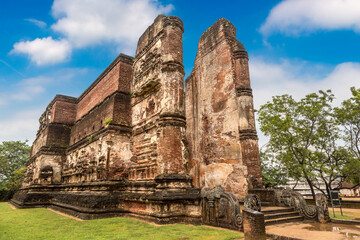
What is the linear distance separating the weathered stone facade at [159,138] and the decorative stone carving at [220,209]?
0.60ft

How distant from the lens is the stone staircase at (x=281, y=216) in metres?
6.42

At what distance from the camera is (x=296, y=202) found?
773cm

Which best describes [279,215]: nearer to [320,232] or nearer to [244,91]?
[320,232]

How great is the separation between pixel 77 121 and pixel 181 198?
35.5 ft

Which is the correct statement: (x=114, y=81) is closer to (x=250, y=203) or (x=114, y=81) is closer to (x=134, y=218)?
(x=134, y=218)

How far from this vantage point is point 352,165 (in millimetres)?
12008

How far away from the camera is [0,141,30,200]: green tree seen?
2173 cm

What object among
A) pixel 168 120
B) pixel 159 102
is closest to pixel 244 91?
pixel 159 102

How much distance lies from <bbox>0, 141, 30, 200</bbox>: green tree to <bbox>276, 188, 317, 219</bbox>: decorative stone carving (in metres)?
23.5

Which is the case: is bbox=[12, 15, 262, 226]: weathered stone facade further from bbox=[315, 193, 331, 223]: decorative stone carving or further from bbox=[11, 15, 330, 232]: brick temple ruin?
bbox=[315, 193, 331, 223]: decorative stone carving

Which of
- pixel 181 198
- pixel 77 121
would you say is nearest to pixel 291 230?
pixel 181 198

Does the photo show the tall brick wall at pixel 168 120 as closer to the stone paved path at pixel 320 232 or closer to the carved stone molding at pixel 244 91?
the carved stone molding at pixel 244 91

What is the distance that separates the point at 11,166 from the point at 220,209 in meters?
27.2

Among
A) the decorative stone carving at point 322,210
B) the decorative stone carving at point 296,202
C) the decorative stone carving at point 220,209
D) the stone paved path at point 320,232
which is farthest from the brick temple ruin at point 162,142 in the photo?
the decorative stone carving at point 322,210
